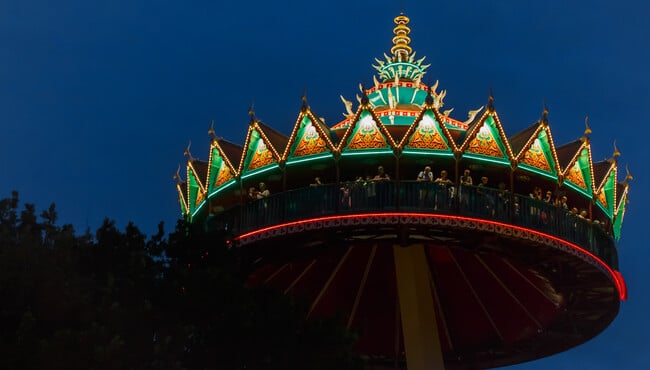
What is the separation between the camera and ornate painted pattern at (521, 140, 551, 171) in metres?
29.2

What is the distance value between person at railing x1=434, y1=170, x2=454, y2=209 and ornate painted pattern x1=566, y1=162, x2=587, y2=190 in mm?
3511

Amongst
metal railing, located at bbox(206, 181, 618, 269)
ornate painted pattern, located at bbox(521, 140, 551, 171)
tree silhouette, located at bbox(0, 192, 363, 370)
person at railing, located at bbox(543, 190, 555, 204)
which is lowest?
tree silhouette, located at bbox(0, 192, 363, 370)

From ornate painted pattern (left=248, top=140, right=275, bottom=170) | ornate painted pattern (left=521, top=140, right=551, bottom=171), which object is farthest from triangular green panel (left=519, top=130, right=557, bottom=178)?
ornate painted pattern (left=248, top=140, right=275, bottom=170)

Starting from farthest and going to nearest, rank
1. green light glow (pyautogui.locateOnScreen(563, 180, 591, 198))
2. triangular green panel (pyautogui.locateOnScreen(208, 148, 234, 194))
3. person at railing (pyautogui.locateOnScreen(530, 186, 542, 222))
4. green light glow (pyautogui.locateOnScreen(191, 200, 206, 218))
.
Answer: green light glow (pyautogui.locateOnScreen(191, 200, 206, 218))
triangular green panel (pyautogui.locateOnScreen(208, 148, 234, 194))
green light glow (pyautogui.locateOnScreen(563, 180, 591, 198))
person at railing (pyautogui.locateOnScreen(530, 186, 542, 222))

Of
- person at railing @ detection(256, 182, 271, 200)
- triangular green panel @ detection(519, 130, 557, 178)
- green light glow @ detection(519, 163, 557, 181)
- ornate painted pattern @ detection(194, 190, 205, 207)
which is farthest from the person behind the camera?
ornate painted pattern @ detection(194, 190, 205, 207)

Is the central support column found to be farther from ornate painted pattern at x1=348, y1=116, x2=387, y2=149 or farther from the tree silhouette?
the tree silhouette

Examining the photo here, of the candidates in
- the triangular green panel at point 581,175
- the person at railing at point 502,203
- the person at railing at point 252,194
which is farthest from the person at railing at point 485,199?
the person at railing at point 252,194

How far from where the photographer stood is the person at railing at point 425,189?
28.1m

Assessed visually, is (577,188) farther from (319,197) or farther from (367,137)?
(319,197)

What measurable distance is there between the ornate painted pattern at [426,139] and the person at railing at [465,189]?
841 mm

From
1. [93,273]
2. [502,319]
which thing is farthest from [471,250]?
[93,273]

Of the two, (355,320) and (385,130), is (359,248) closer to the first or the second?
(355,320)

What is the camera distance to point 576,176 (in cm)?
3034

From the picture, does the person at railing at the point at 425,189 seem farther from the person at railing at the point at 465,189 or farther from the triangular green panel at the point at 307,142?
the triangular green panel at the point at 307,142
